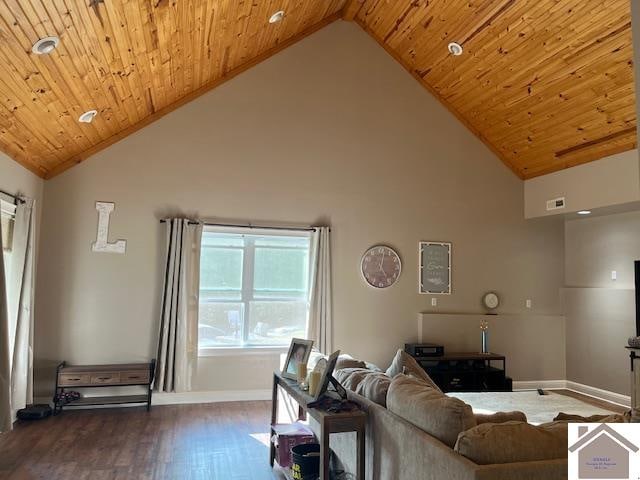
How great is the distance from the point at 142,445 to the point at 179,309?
5.22ft

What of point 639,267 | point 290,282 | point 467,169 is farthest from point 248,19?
point 639,267

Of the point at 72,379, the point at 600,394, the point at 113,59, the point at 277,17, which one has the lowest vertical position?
the point at 600,394

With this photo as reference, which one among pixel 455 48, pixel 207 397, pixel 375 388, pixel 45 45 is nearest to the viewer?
pixel 375 388

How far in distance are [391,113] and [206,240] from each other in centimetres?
298

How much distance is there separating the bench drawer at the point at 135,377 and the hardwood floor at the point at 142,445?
335 millimetres

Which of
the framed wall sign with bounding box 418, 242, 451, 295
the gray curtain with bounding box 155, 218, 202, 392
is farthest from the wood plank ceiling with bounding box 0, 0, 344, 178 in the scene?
the framed wall sign with bounding box 418, 242, 451, 295

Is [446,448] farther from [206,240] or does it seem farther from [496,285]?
[496,285]

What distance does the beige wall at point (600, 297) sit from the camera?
19.2 ft

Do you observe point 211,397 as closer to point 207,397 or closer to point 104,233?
point 207,397

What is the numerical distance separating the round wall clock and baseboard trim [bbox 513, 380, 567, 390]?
2.34m

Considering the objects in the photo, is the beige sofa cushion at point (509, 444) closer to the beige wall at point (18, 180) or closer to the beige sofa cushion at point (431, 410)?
the beige sofa cushion at point (431, 410)

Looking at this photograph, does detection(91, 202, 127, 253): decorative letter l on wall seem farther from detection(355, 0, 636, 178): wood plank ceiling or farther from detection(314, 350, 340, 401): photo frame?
detection(355, 0, 636, 178): wood plank ceiling

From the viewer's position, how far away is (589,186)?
227 inches

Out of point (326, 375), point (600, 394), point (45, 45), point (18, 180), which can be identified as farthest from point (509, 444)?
point (600, 394)
